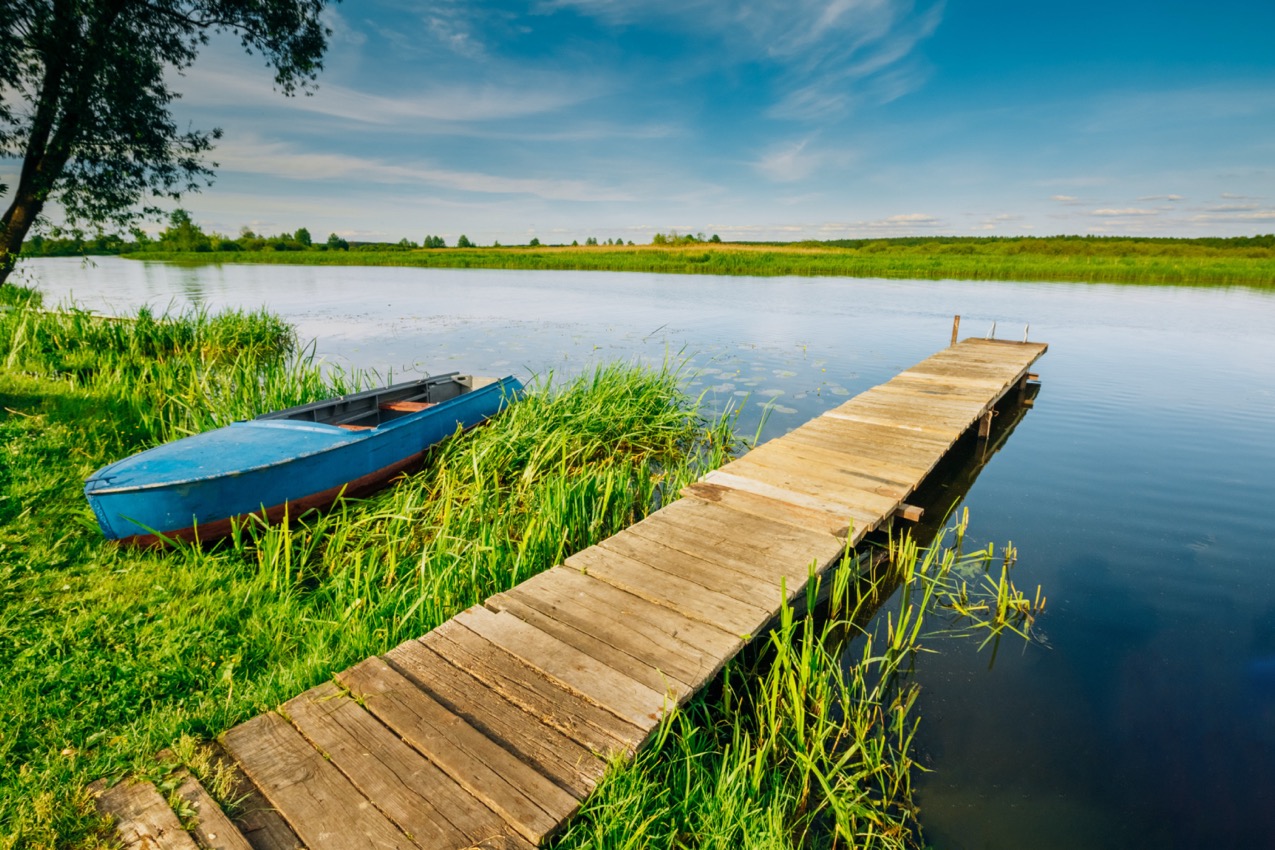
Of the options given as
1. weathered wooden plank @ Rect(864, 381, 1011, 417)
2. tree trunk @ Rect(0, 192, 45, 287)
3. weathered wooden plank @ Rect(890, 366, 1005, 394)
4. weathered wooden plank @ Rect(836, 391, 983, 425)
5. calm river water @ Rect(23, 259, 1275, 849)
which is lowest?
calm river water @ Rect(23, 259, 1275, 849)

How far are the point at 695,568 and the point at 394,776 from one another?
238 cm

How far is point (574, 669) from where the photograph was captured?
309cm

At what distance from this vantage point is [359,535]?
5527 mm

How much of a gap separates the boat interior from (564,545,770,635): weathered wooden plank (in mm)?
3686

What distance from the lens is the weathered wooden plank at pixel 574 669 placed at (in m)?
2.83

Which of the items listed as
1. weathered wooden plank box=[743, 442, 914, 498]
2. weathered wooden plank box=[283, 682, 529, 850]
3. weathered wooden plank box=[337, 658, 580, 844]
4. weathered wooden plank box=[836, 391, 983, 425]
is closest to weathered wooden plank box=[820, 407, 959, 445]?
weathered wooden plank box=[836, 391, 983, 425]

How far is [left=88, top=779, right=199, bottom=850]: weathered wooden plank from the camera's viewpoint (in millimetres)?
2078

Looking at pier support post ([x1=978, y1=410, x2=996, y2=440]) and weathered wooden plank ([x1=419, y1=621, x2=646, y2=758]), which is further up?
weathered wooden plank ([x1=419, y1=621, x2=646, y2=758])

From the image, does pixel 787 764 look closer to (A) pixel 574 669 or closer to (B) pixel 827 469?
(A) pixel 574 669

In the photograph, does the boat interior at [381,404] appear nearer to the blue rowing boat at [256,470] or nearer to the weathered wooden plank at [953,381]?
the blue rowing boat at [256,470]

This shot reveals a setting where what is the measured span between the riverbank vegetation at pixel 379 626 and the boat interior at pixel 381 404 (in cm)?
109

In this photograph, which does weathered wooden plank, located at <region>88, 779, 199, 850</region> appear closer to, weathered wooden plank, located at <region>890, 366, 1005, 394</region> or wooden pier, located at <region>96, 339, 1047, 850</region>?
wooden pier, located at <region>96, 339, 1047, 850</region>

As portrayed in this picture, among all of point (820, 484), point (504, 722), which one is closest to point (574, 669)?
point (504, 722)

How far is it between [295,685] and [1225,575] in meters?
8.03
